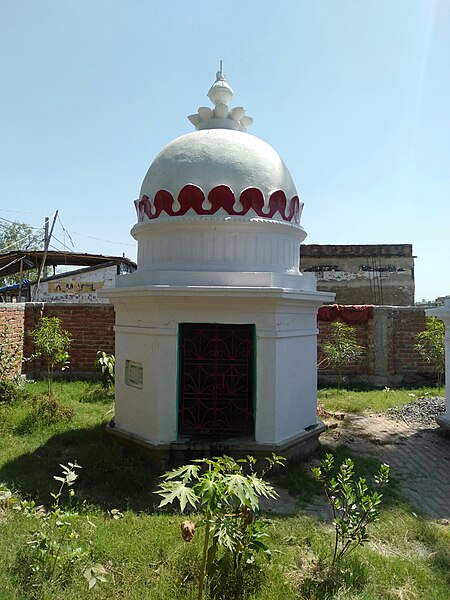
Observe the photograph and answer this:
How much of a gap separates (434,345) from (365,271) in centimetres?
978

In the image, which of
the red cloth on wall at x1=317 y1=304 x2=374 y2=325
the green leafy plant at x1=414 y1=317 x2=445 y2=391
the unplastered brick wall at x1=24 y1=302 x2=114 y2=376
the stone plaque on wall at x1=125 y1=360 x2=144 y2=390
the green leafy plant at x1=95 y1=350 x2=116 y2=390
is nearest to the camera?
the stone plaque on wall at x1=125 y1=360 x2=144 y2=390

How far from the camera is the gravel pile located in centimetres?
880

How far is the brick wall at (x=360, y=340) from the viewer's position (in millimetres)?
11633

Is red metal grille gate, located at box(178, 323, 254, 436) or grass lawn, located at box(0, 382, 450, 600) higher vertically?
red metal grille gate, located at box(178, 323, 254, 436)

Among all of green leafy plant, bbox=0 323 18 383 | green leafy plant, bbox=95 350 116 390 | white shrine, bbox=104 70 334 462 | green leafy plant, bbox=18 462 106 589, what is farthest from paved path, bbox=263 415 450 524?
green leafy plant, bbox=0 323 18 383

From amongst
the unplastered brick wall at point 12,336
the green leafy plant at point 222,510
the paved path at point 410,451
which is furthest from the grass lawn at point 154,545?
the unplastered brick wall at point 12,336

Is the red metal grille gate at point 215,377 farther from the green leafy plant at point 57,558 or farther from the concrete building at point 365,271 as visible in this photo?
the concrete building at point 365,271

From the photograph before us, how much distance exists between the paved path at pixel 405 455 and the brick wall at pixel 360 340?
3084 millimetres

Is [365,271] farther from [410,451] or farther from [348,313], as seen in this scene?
[410,451]

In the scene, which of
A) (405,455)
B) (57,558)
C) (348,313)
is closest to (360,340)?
(348,313)

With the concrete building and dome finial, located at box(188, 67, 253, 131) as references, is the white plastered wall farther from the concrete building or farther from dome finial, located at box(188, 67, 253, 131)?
the concrete building

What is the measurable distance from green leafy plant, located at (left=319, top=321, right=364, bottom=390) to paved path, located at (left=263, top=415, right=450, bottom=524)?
2207 millimetres

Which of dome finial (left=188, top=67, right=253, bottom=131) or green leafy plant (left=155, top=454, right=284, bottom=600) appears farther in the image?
dome finial (left=188, top=67, right=253, bottom=131)

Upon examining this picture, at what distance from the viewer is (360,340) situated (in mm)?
12227
